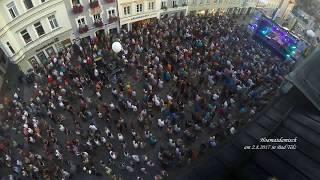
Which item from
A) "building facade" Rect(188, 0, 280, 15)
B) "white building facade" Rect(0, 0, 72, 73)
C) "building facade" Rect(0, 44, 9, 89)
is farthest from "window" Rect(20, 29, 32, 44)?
"building facade" Rect(188, 0, 280, 15)

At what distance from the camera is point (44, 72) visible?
1379 inches

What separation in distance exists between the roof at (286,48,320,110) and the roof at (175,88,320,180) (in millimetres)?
659

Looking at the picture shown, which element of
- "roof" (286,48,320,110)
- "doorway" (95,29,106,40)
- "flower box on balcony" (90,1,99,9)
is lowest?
"doorway" (95,29,106,40)

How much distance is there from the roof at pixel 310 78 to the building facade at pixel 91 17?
24.7 m

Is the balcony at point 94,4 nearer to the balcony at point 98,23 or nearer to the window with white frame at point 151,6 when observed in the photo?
the balcony at point 98,23

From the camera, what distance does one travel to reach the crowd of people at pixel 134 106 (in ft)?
93.0

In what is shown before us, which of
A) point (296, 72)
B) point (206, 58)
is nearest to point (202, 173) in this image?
point (296, 72)

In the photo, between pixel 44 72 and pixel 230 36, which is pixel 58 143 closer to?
pixel 44 72

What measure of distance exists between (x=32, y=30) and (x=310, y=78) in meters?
27.3

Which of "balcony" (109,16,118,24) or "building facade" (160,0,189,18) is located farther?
"building facade" (160,0,189,18)

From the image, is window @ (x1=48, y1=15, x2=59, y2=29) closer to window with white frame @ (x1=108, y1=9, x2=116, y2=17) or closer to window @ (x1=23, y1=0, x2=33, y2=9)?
window @ (x1=23, y1=0, x2=33, y2=9)

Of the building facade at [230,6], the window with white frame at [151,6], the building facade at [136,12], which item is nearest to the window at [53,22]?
the building facade at [136,12]

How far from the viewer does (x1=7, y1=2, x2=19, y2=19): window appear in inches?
1218

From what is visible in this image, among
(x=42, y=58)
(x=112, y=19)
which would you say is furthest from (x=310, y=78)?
(x=42, y=58)
